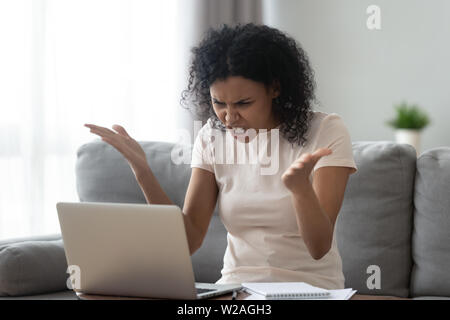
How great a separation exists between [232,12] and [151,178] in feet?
7.67

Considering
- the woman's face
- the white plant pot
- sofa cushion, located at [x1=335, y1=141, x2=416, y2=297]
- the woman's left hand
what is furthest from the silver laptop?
the white plant pot

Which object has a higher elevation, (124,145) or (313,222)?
(124,145)

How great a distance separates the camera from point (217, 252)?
76.9 inches

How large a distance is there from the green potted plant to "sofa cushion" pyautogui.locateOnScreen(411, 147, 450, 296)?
156cm

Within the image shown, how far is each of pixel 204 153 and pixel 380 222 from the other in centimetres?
58

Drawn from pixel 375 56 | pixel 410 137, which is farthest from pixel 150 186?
pixel 375 56

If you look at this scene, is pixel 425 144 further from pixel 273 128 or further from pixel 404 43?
pixel 273 128

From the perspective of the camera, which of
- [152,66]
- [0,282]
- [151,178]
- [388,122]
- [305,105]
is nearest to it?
[151,178]

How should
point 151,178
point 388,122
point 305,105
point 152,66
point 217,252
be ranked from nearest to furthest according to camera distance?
point 151,178, point 305,105, point 217,252, point 152,66, point 388,122

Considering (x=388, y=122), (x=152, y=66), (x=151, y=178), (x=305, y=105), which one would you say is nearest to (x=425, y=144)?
(x=388, y=122)

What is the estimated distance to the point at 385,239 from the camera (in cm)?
176

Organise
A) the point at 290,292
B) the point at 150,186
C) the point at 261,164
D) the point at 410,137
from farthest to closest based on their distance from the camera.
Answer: the point at 410,137 → the point at 261,164 → the point at 150,186 → the point at 290,292

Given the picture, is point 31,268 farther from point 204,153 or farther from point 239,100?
point 239,100

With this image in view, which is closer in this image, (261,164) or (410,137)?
(261,164)
